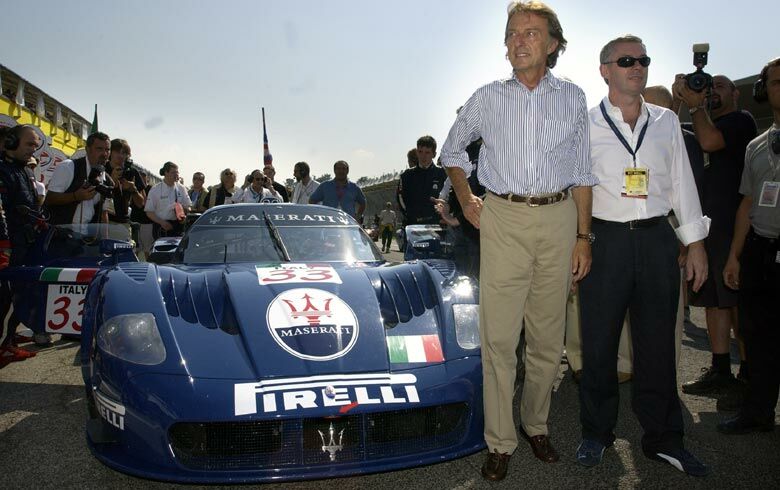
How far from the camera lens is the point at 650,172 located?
105 inches

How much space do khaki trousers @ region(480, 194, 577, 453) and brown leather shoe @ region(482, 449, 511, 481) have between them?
0.03 m

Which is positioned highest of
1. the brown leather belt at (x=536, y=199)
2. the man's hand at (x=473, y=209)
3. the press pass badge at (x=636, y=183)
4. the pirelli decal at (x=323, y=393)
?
the press pass badge at (x=636, y=183)

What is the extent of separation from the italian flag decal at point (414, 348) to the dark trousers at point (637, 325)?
72 cm

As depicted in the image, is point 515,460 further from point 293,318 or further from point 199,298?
point 199,298

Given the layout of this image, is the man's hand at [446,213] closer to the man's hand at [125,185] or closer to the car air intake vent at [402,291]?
the car air intake vent at [402,291]

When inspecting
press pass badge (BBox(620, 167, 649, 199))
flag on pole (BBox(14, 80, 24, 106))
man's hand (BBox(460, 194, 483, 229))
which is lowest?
man's hand (BBox(460, 194, 483, 229))

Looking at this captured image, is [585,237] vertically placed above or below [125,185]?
below

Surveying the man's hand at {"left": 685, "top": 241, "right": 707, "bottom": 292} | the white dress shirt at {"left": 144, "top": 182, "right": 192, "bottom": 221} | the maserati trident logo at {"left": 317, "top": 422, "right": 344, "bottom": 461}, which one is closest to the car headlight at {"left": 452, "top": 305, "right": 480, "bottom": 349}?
the maserati trident logo at {"left": 317, "top": 422, "right": 344, "bottom": 461}

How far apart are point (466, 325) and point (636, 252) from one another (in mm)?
845

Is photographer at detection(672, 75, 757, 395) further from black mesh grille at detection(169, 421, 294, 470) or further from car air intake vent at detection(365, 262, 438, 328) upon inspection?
black mesh grille at detection(169, 421, 294, 470)

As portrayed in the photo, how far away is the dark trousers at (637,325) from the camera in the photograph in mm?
2645

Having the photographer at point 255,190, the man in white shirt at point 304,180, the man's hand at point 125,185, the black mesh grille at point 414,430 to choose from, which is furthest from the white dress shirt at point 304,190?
the black mesh grille at point 414,430

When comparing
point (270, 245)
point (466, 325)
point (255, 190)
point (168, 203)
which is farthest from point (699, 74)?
point (255, 190)

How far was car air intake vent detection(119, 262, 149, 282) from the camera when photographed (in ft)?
10.0
